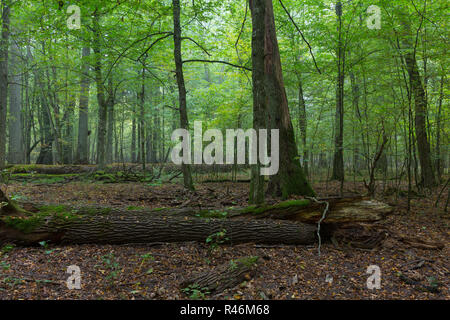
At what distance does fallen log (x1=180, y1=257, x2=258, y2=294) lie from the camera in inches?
117

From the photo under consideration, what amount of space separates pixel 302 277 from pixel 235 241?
4.04ft

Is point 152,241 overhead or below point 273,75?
below

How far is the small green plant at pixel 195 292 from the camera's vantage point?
2826 millimetres

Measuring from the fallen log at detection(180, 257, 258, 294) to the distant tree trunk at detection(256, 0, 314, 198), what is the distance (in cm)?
339

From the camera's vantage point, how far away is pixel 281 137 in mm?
6656

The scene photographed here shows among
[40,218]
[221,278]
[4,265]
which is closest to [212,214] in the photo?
[221,278]

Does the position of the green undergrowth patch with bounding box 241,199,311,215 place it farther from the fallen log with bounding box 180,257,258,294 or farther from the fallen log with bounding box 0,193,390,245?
the fallen log with bounding box 180,257,258,294

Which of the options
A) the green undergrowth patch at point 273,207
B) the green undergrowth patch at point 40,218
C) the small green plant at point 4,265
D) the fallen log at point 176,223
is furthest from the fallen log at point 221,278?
the green undergrowth patch at point 40,218

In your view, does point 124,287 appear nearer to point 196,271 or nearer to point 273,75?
point 196,271

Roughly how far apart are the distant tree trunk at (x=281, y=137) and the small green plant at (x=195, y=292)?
155 inches

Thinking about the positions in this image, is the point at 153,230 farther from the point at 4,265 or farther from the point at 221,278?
the point at 4,265

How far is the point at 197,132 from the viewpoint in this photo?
14.1 meters

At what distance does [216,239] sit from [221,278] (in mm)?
1021
